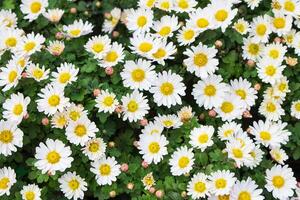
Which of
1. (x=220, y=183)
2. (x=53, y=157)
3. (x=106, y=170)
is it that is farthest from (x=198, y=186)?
(x=53, y=157)

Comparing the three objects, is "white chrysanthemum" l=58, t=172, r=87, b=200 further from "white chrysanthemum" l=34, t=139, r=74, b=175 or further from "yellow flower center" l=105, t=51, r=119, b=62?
"yellow flower center" l=105, t=51, r=119, b=62

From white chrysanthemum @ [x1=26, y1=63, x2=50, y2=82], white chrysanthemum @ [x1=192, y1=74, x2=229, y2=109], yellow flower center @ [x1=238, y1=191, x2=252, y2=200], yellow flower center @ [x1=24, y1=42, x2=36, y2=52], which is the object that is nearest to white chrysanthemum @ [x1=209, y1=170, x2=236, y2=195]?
yellow flower center @ [x1=238, y1=191, x2=252, y2=200]

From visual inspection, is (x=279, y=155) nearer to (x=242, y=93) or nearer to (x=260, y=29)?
(x=242, y=93)

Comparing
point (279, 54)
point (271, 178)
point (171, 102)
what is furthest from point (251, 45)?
point (271, 178)

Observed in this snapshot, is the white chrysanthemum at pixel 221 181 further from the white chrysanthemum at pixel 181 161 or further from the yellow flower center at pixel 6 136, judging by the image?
the yellow flower center at pixel 6 136

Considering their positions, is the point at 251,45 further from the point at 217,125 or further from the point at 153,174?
the point at 153,174

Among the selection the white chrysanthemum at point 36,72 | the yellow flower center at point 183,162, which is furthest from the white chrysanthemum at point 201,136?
the white chrysanthemum at point 36,72
